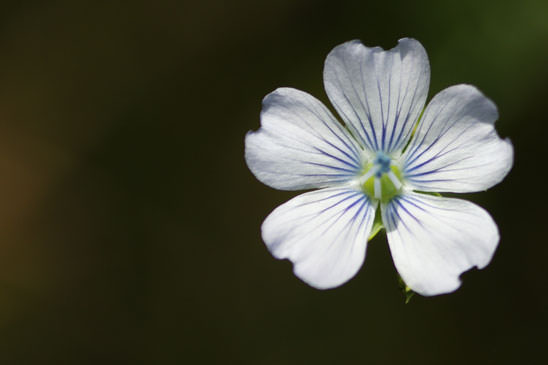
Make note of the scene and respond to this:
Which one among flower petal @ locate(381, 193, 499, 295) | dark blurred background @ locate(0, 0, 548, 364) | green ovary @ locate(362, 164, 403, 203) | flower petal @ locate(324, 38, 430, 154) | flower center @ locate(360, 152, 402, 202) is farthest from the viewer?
dark blurred background @ locate(0, 0, 548, 364)

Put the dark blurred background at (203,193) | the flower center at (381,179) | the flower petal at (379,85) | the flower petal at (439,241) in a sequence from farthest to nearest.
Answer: the dark blurred background at (203,193)
the flower center at (381,179)
the flower petal at (379,85)
the flower petal at (439,241)

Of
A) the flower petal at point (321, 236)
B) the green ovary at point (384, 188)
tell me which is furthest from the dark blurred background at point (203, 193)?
the flower petal at point (321, 236)

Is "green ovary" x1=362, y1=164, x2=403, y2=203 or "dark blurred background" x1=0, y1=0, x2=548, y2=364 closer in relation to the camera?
"green ovary" x1=362, y1=164, x2=403, y2=203

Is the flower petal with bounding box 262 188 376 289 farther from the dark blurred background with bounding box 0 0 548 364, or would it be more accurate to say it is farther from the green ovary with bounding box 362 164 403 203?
the dark blurred background with bounding box 0 0 548 364

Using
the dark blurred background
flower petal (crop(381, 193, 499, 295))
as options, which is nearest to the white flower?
flower petal (crop(381, 193, 499, 295))

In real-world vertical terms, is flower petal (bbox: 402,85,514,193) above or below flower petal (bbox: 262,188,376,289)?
above

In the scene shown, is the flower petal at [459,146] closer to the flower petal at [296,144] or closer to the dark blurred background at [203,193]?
the flower petal at [296,144]
